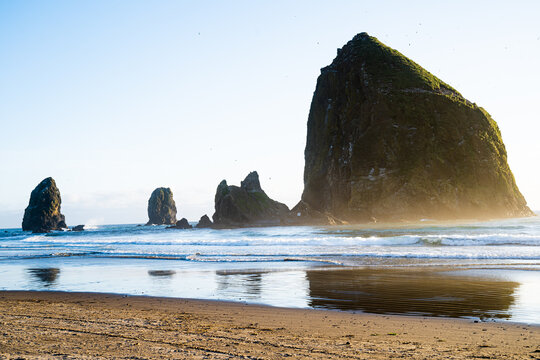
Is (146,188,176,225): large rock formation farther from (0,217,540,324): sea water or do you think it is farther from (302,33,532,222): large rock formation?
(0,217,540,324): sea water

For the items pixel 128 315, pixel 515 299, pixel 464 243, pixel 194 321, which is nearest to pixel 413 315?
pixel 515 299

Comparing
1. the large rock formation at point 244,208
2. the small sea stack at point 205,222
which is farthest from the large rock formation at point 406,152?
the small sea stack at point 205,222

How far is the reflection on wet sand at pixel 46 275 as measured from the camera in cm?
1600

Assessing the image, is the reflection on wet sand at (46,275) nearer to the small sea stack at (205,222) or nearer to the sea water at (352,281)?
the sea water at (352,281)

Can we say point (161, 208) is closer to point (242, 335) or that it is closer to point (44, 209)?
point (44, 209)

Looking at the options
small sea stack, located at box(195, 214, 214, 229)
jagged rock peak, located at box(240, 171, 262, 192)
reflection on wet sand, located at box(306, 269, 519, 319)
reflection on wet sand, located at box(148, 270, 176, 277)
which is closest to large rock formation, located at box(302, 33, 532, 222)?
jagged rock peak, located at box(240, 171, 262, 192)

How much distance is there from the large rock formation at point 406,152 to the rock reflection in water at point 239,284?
67145 millimetres

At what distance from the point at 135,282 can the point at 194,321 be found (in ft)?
24.7

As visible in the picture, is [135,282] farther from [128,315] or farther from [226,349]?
[226,349]

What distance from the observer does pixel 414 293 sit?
11.6m

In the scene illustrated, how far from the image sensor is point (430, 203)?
81.8 meters

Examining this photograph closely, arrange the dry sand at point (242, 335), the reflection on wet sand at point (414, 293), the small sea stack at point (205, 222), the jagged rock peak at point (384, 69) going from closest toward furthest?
the dry sand at point (242, 335) < the reflection on wet sand at point (414, 293) < the small sea stack at point (205, 222) < the jagged rock peak at point (384, 69)

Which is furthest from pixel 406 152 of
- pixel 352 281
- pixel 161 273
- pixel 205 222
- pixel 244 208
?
pixel 352 281

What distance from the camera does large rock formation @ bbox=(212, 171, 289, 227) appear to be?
86.7 metres
